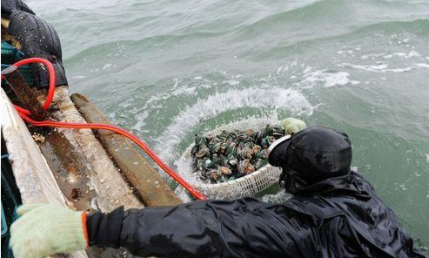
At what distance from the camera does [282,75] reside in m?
6.48

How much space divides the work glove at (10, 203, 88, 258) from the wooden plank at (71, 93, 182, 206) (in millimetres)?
973

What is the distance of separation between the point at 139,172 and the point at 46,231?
135 centimetres

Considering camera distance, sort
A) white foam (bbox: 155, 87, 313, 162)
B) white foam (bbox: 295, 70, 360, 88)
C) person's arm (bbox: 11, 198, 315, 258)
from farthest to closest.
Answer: white foam (bbox: 295, 70, 360, 88), white foam (bbox: 155, 87, 313, 162), person's arm (bbox: 11, 198, 315, 258)

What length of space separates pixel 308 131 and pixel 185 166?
2.29 meters

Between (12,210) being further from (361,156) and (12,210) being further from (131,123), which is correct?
(361,156)

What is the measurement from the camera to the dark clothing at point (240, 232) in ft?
5.14

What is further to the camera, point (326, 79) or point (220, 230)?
point (326, 79)

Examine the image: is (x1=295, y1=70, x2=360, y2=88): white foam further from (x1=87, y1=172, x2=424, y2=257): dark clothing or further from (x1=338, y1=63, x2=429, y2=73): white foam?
(x1=87, y1=172, x2=424, y2=257): dark clothing

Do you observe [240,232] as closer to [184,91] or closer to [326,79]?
[184,91]

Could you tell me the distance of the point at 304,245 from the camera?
1.58 m

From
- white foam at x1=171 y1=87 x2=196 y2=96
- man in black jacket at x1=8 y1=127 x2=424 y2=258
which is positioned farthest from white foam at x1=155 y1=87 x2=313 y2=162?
man in black jacket at x1=8 y1=127 x2=424 y2=258

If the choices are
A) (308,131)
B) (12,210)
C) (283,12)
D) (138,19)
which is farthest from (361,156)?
(138,19)

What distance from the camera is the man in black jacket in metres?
1.48

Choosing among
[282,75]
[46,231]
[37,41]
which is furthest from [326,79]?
[46,231]
